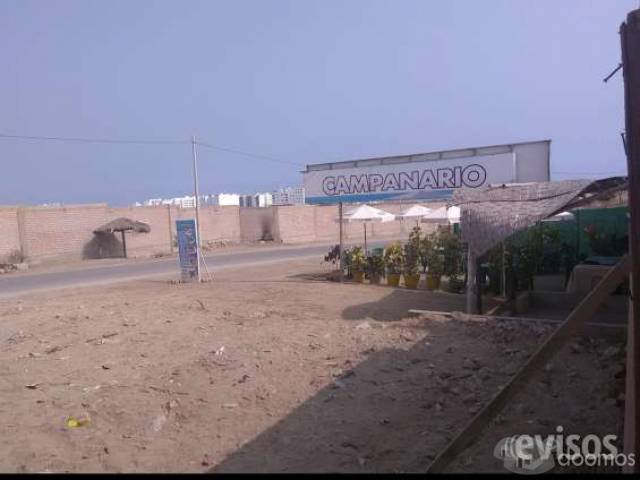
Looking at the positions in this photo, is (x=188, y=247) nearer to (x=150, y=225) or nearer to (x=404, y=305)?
(x=404, y=305)

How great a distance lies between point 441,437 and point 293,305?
22.9 feet

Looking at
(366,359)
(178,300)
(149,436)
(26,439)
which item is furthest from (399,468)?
(178,300)

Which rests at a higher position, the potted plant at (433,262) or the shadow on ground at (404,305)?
the potted plant at (433,262)

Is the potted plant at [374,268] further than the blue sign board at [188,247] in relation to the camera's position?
No

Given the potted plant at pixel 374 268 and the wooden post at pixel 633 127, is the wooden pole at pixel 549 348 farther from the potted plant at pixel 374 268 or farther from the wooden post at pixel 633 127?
the potted plant at pixel 374 268

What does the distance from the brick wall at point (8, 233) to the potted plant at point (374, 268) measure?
1899cm

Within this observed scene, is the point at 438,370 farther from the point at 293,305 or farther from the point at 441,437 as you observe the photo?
the point at 293,305

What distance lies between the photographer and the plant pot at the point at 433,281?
13.9m

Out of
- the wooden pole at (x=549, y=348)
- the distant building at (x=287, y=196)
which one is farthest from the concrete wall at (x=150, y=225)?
the distant building at (x=287, y=196)

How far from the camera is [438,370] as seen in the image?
267 inches

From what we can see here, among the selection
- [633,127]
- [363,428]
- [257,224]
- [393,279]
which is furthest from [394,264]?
[257,224]

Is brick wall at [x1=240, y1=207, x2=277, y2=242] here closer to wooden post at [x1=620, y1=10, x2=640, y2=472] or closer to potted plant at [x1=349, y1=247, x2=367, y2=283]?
potted plant at [x1=349, y1=247, x2=367, y2=283]

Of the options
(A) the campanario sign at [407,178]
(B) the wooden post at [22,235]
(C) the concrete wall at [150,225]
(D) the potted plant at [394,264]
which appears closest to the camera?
(A) the campanario sign at [407,178]

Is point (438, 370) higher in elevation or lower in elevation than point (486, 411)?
lower
